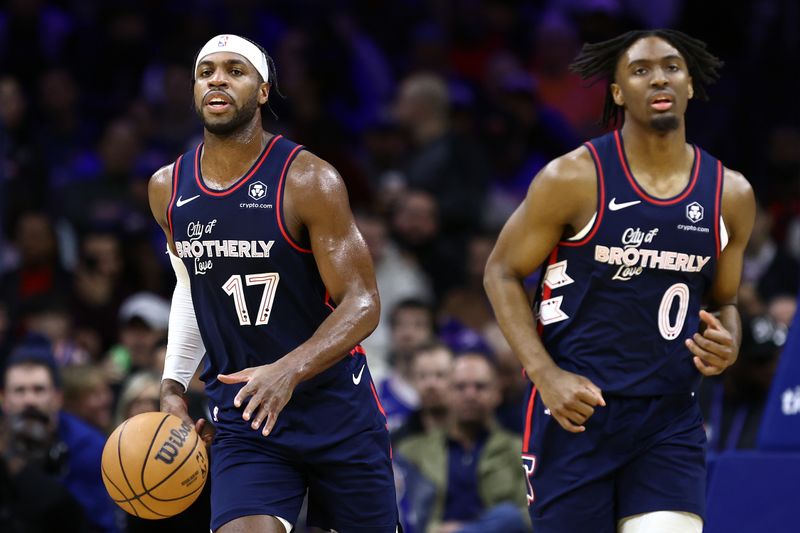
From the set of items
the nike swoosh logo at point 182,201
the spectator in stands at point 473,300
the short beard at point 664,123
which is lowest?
the spectator in stands at point 473,300

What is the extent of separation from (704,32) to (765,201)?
1867 mm

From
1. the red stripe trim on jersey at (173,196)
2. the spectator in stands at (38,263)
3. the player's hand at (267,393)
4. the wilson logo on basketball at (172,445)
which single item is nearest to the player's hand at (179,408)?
the wilson logo on basketball at (172,445)

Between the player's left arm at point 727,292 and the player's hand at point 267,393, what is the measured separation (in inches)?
61.2

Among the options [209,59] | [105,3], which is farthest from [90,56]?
[209,59]

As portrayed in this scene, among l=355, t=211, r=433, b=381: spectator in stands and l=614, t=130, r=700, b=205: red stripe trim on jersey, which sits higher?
l=614, t=130, r=700, b=205: red stripe trim on jersey

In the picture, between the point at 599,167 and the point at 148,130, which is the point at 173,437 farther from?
the point at 148,130

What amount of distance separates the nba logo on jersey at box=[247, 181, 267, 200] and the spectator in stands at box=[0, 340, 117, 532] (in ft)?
10.8

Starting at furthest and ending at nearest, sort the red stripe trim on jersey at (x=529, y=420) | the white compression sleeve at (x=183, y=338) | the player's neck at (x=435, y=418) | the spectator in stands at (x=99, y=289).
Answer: the spectator in stands at (x=99, y=289) < the player's neck at (x=435, y=418) < the white compression sleeve at (x=183, y=338) < the red stripe trim on jersey at (x=529, y=420)

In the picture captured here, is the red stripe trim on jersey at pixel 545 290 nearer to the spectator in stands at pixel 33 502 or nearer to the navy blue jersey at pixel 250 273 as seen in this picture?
the navy blue jersey at pixel 250 273

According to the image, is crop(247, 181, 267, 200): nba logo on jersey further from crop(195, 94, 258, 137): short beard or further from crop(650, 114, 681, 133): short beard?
crop(650, 114, 681, 133): short beard

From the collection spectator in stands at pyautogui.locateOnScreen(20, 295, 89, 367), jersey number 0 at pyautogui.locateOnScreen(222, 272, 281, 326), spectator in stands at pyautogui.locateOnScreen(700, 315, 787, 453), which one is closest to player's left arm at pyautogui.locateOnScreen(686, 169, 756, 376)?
jersey number 0 at pyautogui.locateOnScreen(222, 272, 281, 326)

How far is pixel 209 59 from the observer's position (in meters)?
5.68

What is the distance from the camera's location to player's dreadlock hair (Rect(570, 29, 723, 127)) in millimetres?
5746

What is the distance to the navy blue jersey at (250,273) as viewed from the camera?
5488 mm
